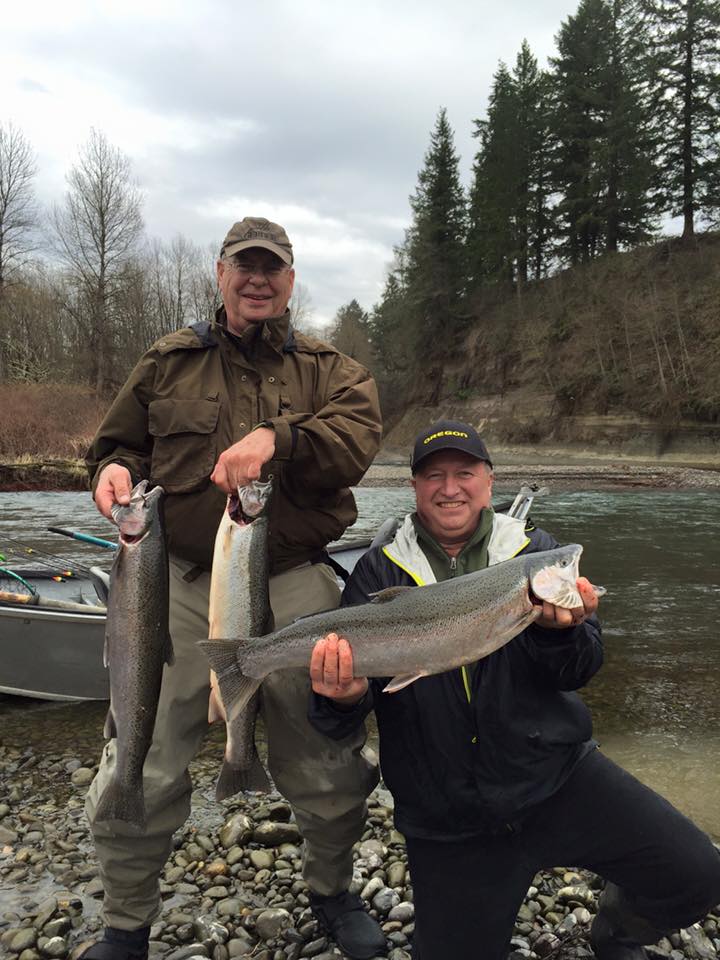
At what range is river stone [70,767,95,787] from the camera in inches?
197

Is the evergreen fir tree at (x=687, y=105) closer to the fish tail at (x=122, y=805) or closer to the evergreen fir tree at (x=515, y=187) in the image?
the evergreen fir tree at (x=515, y=187)

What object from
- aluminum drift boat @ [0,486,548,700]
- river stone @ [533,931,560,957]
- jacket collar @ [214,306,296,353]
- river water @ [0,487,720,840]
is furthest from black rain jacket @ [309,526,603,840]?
aluminum drift boat @ [0,486,548,700]

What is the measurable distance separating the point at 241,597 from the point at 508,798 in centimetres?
133

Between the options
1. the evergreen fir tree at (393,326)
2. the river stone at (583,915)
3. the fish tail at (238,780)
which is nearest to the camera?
the fish tail at (238,780)

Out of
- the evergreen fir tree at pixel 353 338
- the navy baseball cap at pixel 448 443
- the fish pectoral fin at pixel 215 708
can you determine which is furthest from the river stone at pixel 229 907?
the evergreen fir tree at pixel 353 338

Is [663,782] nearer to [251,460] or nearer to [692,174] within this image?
[251,460]

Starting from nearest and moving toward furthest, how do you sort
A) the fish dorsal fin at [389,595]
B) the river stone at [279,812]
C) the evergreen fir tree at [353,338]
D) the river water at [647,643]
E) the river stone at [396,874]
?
the fish dorsal fin at [389,595] < the river stone at [396,874] < the river stone at [279,812] < the river water at [647,643] < the evergreen fir tree at [353,338]

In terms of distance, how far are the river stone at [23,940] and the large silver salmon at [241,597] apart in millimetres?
1361

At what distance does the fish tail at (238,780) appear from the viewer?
2.83 metres

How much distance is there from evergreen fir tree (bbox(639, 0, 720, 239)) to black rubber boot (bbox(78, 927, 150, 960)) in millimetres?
51897

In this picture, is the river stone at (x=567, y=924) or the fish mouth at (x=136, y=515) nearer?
the fish mouth at (x=136, y=515)

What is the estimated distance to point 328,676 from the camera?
2.57 meters

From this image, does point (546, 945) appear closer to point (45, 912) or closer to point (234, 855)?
point (234, 855)

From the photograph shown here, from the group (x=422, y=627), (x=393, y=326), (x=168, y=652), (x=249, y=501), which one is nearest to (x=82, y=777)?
(x=168, y=652)
